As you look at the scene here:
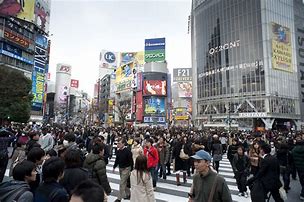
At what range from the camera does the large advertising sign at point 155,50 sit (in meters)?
78.0

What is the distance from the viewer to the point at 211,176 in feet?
10.4

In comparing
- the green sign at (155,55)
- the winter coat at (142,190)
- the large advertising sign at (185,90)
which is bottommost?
the winter coat at (142,190)

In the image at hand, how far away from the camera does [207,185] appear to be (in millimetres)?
3154

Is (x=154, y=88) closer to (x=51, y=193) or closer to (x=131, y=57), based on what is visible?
(x=131, y=57)

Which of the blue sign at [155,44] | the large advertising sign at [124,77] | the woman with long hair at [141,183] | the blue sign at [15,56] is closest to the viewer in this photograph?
the woman with long hair at [141,183]

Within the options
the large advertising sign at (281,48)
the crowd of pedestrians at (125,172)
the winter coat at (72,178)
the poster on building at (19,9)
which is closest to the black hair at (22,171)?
the crowd of pedestrians at (125,172)

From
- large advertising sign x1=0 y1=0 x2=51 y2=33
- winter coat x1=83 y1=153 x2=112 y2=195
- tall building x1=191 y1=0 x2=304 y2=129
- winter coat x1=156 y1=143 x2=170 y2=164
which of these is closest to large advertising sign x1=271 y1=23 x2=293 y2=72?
tall building x1=191 y1=0 x2=304 y2=129

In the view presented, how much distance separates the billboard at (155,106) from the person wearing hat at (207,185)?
215 ft

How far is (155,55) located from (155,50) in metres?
1.60

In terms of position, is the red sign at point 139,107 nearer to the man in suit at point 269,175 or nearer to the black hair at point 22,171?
the man in suit at point 269,175

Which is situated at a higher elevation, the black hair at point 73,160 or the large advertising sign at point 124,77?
the large advertising sign at point 124,77

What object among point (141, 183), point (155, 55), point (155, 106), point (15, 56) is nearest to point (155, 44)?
point (155, 55)

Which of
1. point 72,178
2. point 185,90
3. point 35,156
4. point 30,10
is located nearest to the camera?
point 72,178

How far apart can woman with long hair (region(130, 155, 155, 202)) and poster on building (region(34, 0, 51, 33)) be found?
52262 millimetres
